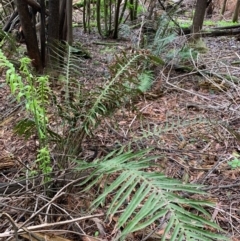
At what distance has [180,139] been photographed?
2.08 meters

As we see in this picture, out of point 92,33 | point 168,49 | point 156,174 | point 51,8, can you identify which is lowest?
point 92,33

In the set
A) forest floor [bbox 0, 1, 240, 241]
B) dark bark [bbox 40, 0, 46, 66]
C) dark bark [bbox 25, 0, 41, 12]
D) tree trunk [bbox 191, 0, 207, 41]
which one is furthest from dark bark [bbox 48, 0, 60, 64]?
tree trunk [bbox 191, 0, 207, 41]

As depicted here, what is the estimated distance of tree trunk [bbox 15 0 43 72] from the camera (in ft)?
9.47

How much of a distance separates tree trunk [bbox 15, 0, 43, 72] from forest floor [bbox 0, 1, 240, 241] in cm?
37

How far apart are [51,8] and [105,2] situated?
2.37m

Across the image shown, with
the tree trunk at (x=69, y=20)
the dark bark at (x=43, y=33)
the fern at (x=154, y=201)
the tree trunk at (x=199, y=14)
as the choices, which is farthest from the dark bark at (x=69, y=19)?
the fern at (x=154, y=201)

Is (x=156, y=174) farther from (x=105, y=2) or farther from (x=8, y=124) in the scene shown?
(x=105, y=2)

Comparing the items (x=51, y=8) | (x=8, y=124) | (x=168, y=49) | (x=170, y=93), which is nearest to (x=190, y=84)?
(x=170, y=93)

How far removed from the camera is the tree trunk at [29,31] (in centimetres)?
289

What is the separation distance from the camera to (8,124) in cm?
232

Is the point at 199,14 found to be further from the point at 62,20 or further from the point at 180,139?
the point at 180,139

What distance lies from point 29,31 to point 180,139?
5.55 feet

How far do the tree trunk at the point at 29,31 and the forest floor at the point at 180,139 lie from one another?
37 cm

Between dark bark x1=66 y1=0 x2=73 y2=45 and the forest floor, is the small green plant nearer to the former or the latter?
the forest floor
